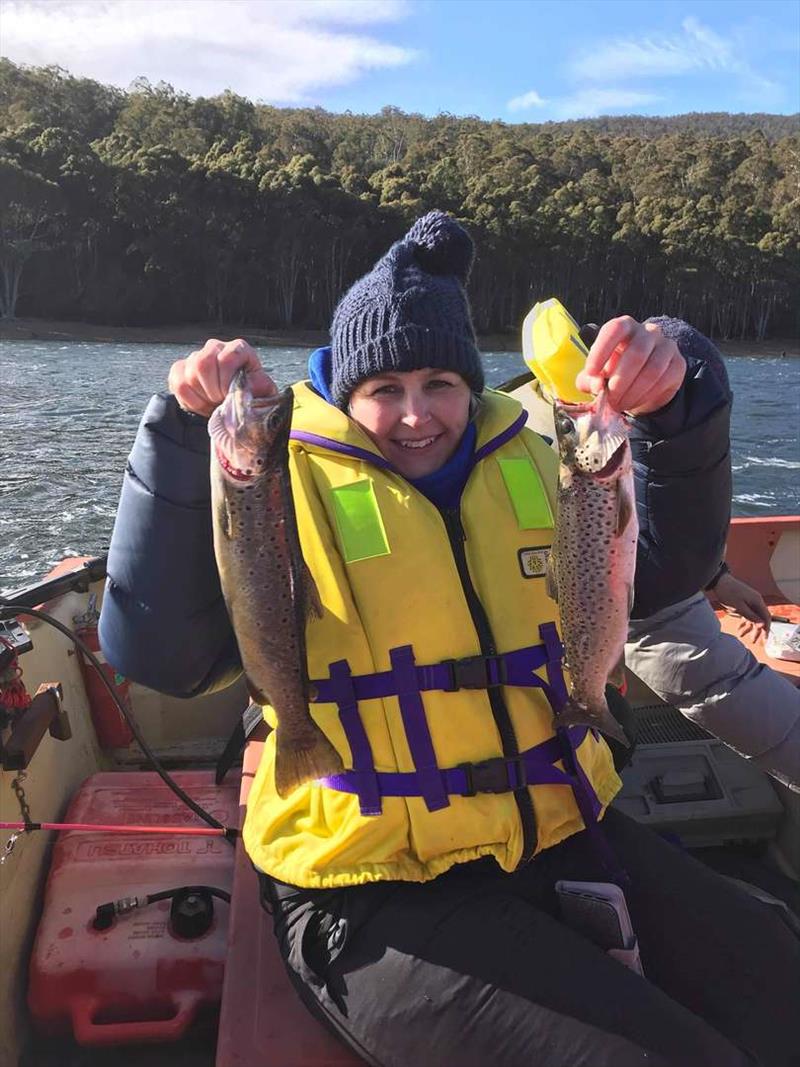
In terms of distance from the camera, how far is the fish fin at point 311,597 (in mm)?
2473

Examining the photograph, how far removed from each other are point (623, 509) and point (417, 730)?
96 centimetres

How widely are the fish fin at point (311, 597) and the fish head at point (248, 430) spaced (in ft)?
1.22

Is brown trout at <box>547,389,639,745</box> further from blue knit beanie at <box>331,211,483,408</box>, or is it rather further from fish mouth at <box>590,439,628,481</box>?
blue knit beanie at <box>331,211,483,408</box>

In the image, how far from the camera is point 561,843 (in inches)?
109

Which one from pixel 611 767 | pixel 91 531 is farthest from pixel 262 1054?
pixel 91 531

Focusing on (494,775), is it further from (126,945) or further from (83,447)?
(83,447)

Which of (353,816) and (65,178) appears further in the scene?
(65,178)

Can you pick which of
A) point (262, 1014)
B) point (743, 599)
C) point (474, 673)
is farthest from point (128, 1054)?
point (743, 599)

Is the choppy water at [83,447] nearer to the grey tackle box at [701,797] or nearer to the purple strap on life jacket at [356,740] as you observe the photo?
the grey tackle box at [701,797]

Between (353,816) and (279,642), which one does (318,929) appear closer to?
(353,816)

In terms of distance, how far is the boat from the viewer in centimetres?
298

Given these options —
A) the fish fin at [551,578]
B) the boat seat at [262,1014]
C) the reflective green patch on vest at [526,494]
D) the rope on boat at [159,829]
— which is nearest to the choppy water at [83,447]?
the rope on boat at [159,829]

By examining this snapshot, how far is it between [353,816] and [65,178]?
233 feet

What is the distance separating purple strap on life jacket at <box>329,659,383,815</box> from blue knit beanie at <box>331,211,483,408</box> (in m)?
1.07
